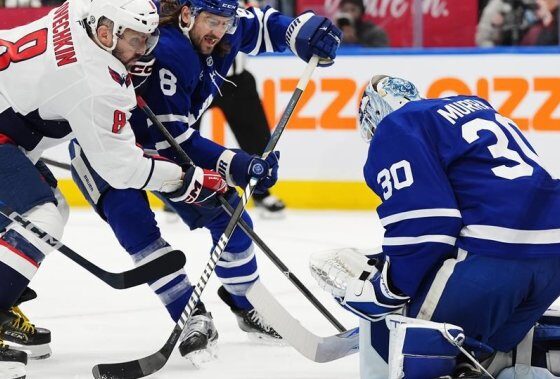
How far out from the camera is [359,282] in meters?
2.76

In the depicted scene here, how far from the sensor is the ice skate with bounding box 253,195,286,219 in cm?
580

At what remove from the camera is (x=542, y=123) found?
5.74m

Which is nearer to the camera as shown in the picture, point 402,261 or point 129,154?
point 402,261

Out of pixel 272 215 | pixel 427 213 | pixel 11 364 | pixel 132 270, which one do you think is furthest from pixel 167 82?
pixel 272 215

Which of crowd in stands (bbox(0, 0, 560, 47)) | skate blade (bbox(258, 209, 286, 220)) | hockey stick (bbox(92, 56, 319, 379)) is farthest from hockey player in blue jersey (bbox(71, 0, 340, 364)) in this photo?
crowd in stands (bbox(0, 0, 560, 47))

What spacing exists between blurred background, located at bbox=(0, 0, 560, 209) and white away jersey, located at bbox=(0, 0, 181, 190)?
9.36 ft

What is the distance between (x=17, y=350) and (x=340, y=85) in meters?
3.11

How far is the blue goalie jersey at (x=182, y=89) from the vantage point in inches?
132

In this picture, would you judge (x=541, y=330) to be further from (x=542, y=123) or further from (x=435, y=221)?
(x=542, y=123)

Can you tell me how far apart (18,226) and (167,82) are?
61 centimetres

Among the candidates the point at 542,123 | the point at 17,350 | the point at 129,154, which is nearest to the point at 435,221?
the point at 129,154

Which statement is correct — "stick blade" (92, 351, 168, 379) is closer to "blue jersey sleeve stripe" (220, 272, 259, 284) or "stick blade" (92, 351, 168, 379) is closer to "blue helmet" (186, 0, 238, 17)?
"blue jersey sleeve stripe" (220, 272, 259, 284)

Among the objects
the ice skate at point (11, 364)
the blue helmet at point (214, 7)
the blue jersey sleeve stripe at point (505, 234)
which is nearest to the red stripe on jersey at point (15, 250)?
the ice skate at point (11, 364)

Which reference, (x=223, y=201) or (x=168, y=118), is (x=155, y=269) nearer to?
(x=223, y=201)
